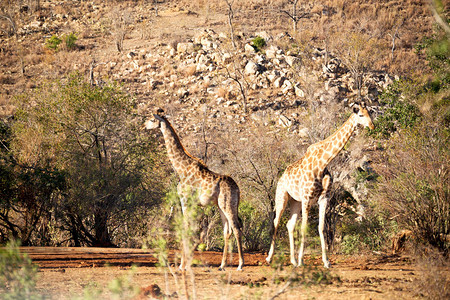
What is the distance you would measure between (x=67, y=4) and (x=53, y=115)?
48646mm

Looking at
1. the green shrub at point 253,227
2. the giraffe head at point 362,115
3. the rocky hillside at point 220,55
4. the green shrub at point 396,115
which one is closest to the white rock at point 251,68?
the rocky hillside at point 220,55

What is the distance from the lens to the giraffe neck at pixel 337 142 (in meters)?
8.91

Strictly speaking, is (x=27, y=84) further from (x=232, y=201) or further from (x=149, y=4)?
(x=232, y=201)

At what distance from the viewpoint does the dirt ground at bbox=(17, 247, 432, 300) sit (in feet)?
21.6

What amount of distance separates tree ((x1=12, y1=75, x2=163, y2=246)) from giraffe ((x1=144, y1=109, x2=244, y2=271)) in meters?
5.04

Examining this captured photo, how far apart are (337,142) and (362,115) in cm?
75

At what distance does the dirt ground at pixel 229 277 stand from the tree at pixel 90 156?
2.91 metres

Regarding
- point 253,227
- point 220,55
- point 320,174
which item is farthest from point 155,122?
point 220,55

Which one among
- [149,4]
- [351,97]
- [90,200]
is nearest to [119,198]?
[90,200]

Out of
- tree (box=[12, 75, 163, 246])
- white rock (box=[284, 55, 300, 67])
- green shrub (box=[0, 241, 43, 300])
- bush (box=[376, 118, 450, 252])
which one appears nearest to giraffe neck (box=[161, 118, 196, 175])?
green shrub (box=[0, 241, 43, 300])

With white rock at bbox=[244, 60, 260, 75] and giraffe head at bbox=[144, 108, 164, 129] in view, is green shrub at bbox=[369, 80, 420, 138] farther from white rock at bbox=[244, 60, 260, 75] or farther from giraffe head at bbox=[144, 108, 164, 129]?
white rock at bbox=[244, 60, 260, 75]

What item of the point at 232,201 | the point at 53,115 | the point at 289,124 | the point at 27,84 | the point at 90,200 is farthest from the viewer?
the point at 27,84

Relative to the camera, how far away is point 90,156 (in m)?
14.7

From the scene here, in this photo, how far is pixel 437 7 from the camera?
6207mm
